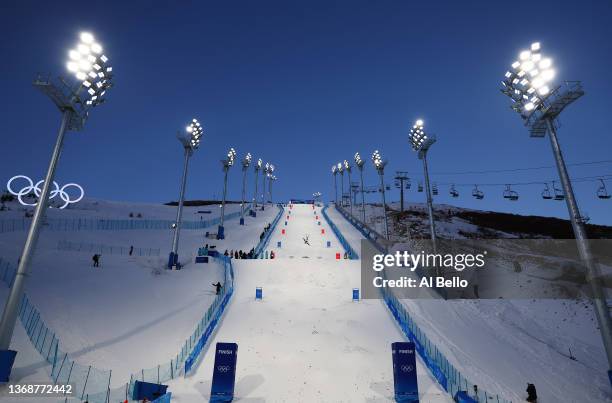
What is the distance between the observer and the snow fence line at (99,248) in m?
33.3

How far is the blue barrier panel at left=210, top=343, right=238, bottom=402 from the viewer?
37.2 ft

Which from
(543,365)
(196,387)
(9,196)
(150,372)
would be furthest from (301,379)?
(9,196)

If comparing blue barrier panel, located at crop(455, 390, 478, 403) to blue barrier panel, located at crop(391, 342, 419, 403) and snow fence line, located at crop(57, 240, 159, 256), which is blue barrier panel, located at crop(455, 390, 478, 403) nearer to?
blue barrier panel, located at crop(391, 342, 419, 403)

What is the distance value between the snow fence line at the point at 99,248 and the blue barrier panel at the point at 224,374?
27.2 m

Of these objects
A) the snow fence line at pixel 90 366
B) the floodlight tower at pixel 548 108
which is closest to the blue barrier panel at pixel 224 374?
the snow fence line at pixel 90 366

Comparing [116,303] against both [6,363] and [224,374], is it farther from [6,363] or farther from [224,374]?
[224,374]

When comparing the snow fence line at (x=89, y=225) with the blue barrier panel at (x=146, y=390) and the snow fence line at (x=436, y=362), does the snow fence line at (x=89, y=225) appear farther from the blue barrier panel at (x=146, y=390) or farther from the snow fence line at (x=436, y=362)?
the snow fence line at (x=436, y=362)

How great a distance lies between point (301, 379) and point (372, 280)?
15178 mm

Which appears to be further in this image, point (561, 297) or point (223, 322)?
point (561, 297)

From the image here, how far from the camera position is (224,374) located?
11562mm

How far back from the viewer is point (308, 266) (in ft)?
100

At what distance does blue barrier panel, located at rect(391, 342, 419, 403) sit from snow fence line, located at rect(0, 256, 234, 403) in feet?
27.8

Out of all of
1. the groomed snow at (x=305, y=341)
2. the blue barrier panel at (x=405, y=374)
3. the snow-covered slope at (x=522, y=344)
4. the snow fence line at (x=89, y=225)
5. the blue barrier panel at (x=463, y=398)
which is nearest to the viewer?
the blue barrier panel at (x=463, y=398)

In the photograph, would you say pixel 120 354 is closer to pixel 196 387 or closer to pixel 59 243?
pixel 196 387
